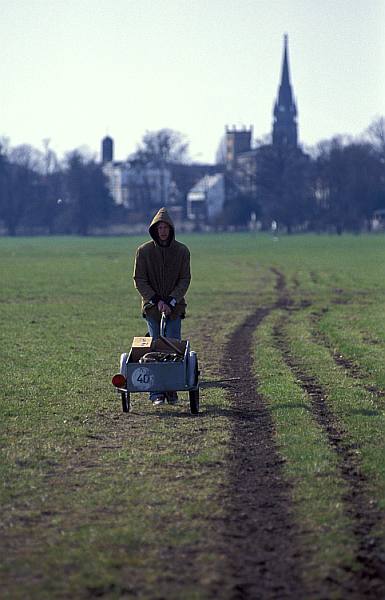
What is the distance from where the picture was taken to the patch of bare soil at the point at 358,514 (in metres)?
6.21

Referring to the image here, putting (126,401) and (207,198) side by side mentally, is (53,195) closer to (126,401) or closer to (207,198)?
(207,198)

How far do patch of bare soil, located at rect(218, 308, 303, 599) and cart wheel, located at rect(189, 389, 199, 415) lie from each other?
43 cm

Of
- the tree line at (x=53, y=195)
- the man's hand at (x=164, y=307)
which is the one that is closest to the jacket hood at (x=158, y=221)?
the man's hand at (x=164, y=307)

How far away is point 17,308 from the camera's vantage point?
89.6 feet

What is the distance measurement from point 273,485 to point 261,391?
480cm

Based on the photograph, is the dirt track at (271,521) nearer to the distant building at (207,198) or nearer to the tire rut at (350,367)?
the tire rut at (350,367)

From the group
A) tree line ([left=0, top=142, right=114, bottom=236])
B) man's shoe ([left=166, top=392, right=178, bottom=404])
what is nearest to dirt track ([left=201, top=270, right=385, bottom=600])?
man's shoe ([left=166, top=392, right=178, bottom=404])

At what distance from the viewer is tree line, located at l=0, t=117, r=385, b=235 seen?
125750 mm

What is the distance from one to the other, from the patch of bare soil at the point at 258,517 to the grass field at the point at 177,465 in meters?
0.04

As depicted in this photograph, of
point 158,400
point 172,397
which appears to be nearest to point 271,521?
point 158,400

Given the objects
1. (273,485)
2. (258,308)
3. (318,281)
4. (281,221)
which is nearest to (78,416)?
(273,485)

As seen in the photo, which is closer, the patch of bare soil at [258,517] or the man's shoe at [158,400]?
the patch of bare soil at [258,517]

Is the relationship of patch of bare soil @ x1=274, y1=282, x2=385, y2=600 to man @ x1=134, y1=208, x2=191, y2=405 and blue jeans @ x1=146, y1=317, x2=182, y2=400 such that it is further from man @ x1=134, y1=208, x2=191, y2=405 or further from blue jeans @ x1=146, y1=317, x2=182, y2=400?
man @ x1=134, y1=208, x2=191, y2=405

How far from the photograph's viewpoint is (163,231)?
12094mm
